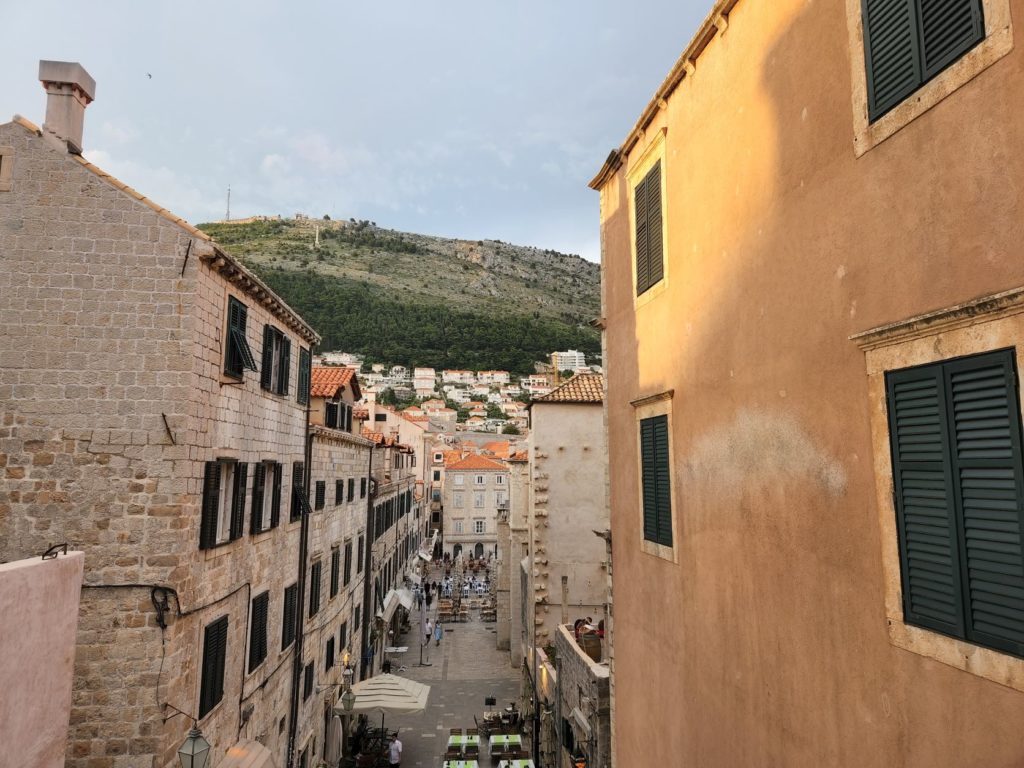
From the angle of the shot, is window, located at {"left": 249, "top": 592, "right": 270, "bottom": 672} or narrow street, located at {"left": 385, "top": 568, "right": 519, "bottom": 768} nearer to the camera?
window, located at {"left": 249, "top": 592, "right": 270, "bottom": 672}

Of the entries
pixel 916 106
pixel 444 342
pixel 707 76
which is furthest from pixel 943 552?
pixel 444 342

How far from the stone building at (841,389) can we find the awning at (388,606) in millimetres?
23190

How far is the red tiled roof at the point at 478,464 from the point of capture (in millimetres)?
67375

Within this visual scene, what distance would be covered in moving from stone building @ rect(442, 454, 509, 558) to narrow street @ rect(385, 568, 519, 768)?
81.4 ft

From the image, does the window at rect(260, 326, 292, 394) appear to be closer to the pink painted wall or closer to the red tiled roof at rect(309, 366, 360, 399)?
the red tiled roof at rect(309, 366, 360, 399)

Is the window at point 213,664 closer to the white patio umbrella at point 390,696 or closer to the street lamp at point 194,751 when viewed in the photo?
the street lamp at point 194,751

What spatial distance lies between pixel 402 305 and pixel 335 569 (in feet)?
463

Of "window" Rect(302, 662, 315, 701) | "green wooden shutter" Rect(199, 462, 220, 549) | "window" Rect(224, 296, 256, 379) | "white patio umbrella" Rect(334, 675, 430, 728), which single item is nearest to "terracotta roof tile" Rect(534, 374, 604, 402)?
"white patio umbrella" Rect(334, 675, 430, 728)

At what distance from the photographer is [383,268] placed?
7136 inches

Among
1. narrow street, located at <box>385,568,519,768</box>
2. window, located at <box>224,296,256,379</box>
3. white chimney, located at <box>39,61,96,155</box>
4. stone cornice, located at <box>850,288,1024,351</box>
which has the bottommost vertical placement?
narrow street, located at <box>385,568,519,768</box>

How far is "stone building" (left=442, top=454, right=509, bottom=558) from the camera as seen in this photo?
66.9m

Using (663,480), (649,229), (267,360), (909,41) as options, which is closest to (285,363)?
(267,360)

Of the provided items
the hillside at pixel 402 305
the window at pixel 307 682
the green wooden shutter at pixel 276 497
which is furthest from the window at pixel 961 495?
the hillside at pixel 402 305

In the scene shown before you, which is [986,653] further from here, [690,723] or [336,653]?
[336,653]
